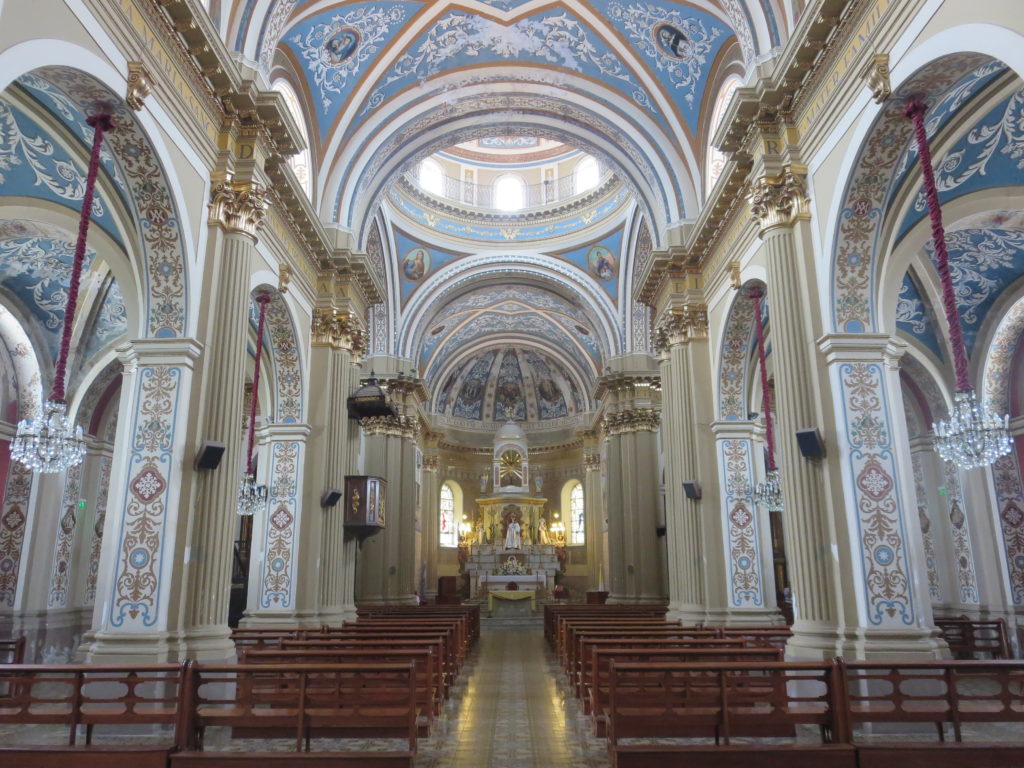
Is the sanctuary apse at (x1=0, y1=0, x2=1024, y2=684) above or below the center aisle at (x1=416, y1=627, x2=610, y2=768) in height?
above

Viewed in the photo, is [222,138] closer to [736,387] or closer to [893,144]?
[893,144]

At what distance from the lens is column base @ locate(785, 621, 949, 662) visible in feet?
25.6

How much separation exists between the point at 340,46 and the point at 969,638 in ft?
48.5

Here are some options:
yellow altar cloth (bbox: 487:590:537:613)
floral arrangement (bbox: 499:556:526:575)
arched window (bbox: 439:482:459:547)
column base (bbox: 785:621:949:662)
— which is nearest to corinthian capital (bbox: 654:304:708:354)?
column base (bbox: 785:621:949:662)

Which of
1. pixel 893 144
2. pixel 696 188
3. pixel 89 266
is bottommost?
pixel 893 144

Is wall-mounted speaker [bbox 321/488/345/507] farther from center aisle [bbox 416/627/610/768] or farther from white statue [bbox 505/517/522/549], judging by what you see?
white statue [bbox 505/517/522/549]

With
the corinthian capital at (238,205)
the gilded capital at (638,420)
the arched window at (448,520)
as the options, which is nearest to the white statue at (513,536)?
the arched window at (448,520)

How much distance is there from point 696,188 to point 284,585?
10.6 m

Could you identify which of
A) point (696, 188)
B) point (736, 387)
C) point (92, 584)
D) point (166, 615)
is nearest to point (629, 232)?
point (696, 188)

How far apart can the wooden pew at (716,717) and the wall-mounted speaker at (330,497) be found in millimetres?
8222

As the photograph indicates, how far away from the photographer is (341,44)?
13.6 meters

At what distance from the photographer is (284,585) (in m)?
13.0

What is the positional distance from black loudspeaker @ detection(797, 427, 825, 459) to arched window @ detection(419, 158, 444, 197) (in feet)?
64.4

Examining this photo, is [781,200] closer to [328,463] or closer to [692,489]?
[692,489]
